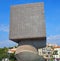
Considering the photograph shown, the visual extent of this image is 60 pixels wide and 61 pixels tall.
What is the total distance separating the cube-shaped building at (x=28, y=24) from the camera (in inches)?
599

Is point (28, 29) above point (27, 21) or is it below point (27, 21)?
below

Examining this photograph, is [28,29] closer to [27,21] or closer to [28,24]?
[28,24]

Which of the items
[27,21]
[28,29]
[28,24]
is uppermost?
[27,21]

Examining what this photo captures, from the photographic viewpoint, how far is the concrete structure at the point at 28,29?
596 inches

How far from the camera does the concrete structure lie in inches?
596

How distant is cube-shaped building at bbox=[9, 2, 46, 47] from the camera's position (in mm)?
15211

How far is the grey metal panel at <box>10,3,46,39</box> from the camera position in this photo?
1521 centimetres

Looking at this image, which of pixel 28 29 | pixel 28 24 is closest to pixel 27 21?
pixel 28 24

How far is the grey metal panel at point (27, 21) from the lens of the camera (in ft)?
49.9

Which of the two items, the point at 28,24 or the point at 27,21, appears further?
the point at 27,21

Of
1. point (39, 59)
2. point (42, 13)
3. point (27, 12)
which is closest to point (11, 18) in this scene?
point (27, 12)

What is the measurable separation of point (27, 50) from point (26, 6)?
3002 millimetres

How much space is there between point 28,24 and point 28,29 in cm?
33

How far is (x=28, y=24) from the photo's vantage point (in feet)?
50.5
